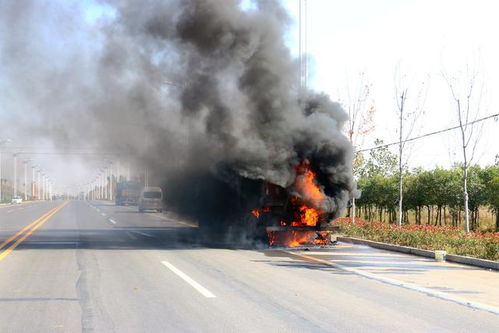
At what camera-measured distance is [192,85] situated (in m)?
18.7

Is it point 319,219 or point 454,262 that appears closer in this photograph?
point 454,262

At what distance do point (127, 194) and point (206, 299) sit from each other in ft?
191

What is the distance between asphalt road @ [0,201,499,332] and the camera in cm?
653

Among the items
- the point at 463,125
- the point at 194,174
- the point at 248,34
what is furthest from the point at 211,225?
the point at 463,125

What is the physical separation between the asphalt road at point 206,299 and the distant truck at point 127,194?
50.7 m

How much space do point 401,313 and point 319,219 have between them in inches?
394

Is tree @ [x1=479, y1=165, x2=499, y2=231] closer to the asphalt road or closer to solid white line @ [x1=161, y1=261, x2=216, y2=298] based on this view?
the asphalt road

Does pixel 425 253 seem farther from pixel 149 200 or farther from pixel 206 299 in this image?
pixel 149 200

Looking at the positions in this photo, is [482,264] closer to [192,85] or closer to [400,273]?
[400,273]

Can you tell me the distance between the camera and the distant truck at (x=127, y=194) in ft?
209

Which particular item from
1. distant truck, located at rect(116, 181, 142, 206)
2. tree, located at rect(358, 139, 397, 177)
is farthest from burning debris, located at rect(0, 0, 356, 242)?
distant truck, located at rect(116, 181, 142, 206)

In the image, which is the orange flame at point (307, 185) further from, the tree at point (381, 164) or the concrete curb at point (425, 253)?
the tree at point (381, 164)

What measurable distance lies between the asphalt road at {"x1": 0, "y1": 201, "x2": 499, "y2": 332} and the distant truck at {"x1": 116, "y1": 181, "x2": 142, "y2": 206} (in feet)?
166

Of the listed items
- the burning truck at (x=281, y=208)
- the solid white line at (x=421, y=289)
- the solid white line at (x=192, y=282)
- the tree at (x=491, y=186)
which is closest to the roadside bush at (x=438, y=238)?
the burning truck at (x=281, y=208)
